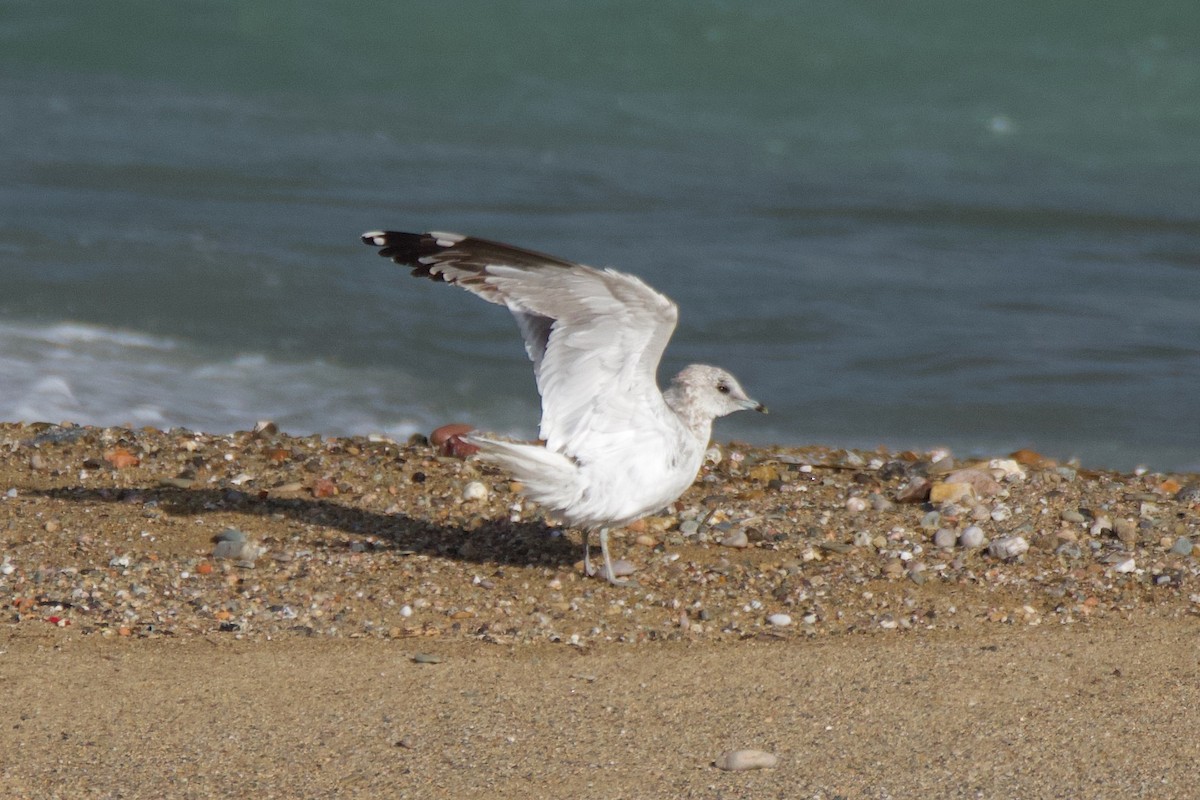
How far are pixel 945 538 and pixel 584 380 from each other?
1406 mm

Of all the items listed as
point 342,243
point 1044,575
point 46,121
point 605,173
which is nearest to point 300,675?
point 1044,575

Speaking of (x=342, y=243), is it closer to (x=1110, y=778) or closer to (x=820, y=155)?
(x=820, y=155)

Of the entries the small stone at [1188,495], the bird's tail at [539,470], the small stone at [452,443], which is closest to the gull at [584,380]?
the bird's tail at [539,470]

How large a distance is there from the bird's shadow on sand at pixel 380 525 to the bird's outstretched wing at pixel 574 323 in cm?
54

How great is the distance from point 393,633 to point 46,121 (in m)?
11.2

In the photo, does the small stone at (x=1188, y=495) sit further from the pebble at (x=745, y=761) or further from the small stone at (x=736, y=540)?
the pebble at (x=745, y=761)

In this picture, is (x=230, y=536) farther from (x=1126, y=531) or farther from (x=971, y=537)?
(x=1126, y=531)

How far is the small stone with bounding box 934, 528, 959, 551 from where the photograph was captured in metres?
5.30

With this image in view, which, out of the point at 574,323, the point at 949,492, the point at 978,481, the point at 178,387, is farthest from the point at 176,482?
the point at 978,481

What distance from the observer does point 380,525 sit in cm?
545

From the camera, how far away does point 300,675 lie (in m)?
4.22

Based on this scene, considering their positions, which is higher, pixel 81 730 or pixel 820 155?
pixel 820 155

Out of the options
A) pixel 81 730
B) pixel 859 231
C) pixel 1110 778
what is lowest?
pixel 81 730

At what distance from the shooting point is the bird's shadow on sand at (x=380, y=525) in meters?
5.26
